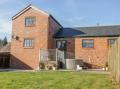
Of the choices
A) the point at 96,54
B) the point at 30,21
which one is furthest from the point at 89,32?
the point at 30,21

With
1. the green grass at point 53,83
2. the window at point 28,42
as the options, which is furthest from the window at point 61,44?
the green grass at point 53,83

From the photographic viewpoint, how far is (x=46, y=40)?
3403cm

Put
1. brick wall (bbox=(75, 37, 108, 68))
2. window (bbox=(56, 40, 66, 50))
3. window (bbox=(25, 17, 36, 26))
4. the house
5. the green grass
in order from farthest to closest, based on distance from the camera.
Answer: window (bbox=(56, 40, 66, 50))
window (bbox=(25, 17, 36, 26))
the house
brick wall (bbox=(75, 37, 108, 68))
the green grass

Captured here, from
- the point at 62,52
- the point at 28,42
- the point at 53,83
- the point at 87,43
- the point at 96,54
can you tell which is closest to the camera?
the point at 53,83

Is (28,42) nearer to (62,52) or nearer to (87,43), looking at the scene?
(62,52)

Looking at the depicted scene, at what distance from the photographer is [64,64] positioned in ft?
103

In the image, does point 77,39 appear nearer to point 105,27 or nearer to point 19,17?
point 105,27

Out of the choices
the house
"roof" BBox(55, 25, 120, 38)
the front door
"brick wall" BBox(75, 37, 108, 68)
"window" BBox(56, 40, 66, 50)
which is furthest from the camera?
"window" BBox(56, 40, 66, 50)

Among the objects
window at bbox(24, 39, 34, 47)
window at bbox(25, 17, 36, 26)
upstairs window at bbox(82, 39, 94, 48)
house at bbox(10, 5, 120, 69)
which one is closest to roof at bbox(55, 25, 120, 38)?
house at bbox(10, 5, 120, 69)

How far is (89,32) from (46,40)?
20.1 feet

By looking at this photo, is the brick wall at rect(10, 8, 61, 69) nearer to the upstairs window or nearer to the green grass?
the upstairs window

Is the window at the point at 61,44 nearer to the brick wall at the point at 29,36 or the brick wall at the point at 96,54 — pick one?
the brick wall at the point at 29,36

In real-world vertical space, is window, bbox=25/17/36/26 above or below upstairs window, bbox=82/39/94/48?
above

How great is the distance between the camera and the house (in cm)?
3391
